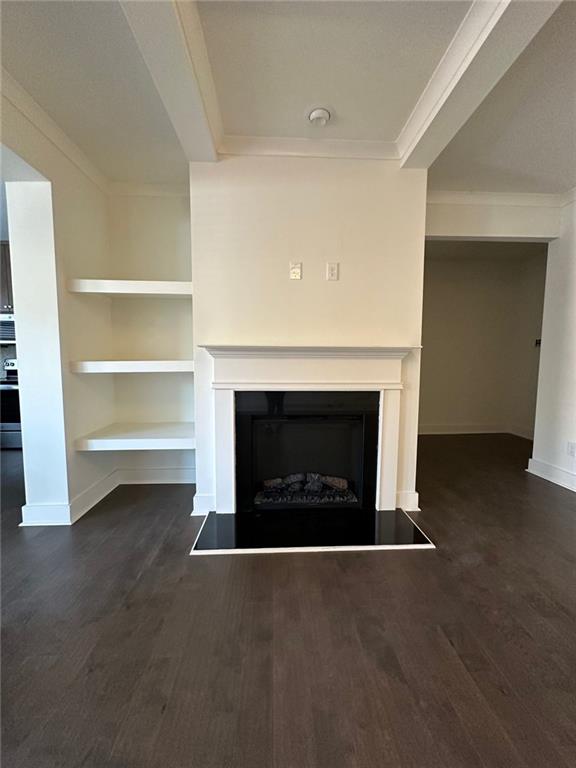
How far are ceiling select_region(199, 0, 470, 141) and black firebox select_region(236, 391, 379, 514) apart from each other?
1.64 metres

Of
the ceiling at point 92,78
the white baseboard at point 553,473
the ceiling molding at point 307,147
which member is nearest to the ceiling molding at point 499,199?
the ceiling molding at point 307,147

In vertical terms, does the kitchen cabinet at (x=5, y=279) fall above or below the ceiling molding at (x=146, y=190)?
below

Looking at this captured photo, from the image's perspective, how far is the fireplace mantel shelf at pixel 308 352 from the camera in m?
2.13

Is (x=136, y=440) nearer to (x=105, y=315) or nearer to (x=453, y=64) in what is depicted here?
(x=105, y=315)

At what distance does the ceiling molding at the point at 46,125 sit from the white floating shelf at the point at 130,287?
2.70 feet

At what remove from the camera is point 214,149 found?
200cm

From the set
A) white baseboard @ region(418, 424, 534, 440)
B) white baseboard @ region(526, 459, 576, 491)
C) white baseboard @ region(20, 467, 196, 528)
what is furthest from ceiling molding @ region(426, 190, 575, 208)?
white baseboard @ region(20, 467, 196, 528)

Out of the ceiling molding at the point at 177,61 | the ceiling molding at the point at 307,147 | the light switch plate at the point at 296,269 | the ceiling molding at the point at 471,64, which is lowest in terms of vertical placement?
the light switch plate at the point at 296,269

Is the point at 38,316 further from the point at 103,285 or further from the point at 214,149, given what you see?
the point at 214,149

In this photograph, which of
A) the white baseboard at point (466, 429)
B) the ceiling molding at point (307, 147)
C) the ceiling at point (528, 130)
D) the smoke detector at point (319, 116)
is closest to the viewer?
the ceiling at point (528, 130)

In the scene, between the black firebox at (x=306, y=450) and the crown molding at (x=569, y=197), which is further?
the crown molding at (x=569, y=197)

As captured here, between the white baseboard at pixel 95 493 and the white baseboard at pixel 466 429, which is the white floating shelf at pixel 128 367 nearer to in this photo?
the white baseboard at pixel 95 493

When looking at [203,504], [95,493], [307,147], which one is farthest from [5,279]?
[307,147]

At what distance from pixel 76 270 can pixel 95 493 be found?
5.41 ft
